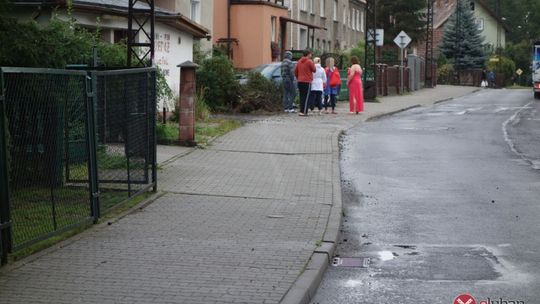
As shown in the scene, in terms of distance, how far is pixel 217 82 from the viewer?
24281 millimetres

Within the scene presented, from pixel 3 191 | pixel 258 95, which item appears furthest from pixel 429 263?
pixel 258 95

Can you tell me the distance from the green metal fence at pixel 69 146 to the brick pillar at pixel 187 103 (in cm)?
441

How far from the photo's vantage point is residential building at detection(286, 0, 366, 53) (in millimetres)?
50406

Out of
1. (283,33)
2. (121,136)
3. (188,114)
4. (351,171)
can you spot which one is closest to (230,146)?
(188,114)

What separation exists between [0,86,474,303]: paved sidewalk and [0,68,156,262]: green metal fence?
31cm

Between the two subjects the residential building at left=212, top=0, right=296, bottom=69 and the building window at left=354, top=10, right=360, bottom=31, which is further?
the building window at left=354, top=10, right=360, bottom=31

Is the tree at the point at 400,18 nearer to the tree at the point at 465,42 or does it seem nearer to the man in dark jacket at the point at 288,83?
the tree at the point at 465,42

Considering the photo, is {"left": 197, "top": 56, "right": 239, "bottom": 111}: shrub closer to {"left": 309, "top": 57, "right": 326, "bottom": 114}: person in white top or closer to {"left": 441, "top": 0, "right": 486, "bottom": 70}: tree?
{"left": 309, "top": 57, "right": 326, "bottom": 114}: person in white top

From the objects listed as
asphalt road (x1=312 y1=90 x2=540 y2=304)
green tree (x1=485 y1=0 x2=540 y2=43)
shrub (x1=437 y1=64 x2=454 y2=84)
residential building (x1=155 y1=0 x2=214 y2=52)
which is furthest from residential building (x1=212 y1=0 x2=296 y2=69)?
green tree (x1=485 y1=0 x2=540 y2=43)

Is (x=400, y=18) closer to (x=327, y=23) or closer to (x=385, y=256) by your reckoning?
(x=327, y=23)

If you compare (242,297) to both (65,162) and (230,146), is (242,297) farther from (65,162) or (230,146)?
(230,146)

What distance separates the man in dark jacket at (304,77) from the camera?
81.1 ft

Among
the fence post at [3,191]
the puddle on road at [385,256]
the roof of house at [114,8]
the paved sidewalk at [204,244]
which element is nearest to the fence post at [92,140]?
the paved sidewalk at [204,244]

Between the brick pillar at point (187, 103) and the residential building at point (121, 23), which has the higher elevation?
the residential building at point (121, 23)
